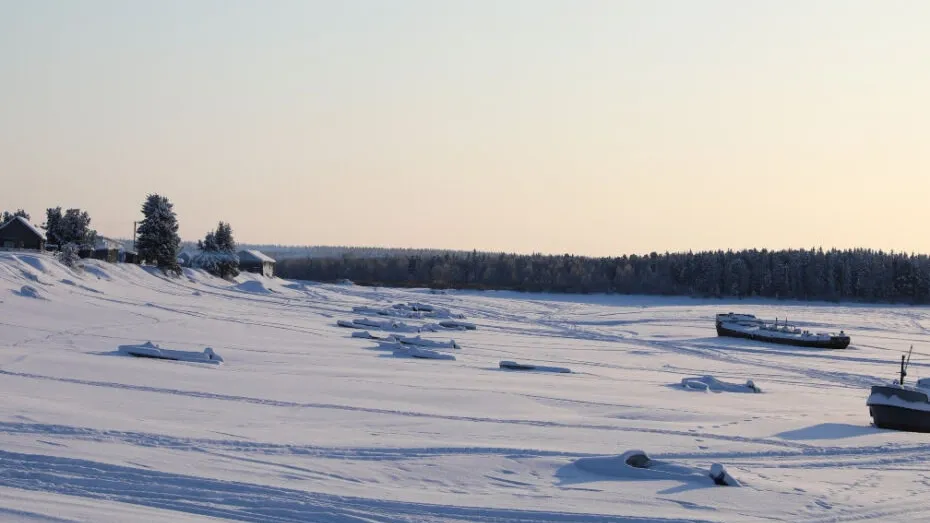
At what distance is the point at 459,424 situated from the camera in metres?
20.2

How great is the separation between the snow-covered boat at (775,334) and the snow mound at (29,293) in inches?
1660

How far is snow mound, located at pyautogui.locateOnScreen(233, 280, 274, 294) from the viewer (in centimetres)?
8388

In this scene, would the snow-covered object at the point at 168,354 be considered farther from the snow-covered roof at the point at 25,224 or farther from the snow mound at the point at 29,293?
the snow-covered roof at the point at 25,224

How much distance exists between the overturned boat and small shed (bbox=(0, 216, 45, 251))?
58.5m

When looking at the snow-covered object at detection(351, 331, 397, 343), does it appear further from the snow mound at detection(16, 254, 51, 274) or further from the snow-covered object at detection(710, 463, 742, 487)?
the snow-covered object at detection(710, 463, 742, 487)

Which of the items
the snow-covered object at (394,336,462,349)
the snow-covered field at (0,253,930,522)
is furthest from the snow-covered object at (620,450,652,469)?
the snow-covered object at (394,336,462,349)

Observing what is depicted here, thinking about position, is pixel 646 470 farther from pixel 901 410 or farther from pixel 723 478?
pixel 901 410

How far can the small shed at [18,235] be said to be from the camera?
67938mm

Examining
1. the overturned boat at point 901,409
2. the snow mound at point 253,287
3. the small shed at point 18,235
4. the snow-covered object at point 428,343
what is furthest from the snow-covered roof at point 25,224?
the overturned boat at point 901,409

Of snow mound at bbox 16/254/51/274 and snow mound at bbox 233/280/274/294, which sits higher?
snow mound at bbox 16/254/51/274

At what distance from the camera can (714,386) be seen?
31.6 m

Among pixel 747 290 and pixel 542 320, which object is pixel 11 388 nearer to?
pixel 542 320

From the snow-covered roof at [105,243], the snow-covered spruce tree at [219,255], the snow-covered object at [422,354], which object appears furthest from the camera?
the snow-covered spruce tree at [219,255]

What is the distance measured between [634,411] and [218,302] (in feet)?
141
